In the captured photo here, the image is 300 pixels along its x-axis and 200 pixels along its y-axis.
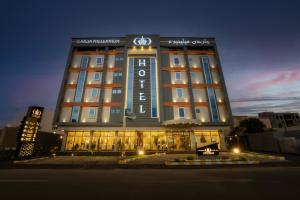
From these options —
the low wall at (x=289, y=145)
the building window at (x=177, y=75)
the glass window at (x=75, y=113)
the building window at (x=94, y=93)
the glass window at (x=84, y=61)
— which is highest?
the glass window at (x=84, y=61)

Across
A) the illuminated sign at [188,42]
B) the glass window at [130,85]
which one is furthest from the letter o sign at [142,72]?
the illuminated sign at [188,42]

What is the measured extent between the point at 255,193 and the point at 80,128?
114 ft

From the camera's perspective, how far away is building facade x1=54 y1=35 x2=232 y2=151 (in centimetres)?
3475

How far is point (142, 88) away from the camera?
37.4 m

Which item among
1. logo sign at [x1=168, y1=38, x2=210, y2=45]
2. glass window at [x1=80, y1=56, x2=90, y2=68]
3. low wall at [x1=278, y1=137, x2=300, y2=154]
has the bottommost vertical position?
low wall at [x1=278, y1=137, x2=300, y2=154]

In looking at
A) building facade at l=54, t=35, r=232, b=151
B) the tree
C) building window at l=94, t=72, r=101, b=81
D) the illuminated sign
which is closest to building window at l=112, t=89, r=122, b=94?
building facade at l=54, t=35, r=232, b=151

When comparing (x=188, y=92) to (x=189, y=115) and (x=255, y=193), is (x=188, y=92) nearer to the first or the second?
(x=189, y=115)

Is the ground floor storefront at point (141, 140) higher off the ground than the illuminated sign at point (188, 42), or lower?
lower

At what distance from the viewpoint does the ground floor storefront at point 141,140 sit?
34469mm

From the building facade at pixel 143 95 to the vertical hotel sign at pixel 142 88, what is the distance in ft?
0.75

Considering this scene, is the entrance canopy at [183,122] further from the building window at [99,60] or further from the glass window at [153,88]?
the building window at [99,60]

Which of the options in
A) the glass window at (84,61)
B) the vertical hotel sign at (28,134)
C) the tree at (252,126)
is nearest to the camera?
the vertical hotel sign at (28,134)

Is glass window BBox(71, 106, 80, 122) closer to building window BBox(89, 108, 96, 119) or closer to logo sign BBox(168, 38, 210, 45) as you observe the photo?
building window BBox(89, 108, 96, 119)

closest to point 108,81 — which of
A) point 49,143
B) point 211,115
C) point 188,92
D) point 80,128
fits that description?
point 80,128
